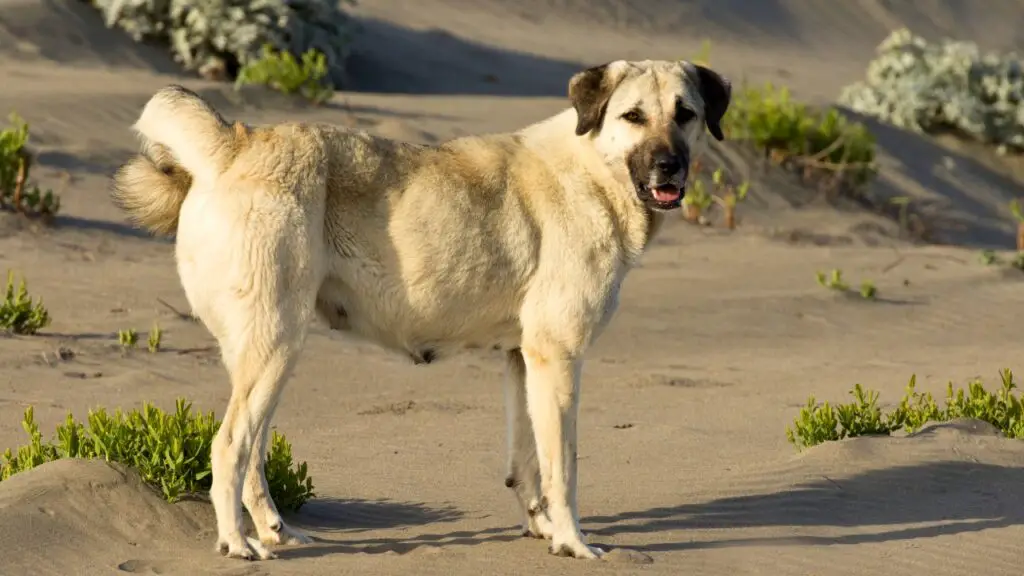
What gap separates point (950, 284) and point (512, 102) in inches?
244

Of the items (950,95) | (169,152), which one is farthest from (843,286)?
(950,95)

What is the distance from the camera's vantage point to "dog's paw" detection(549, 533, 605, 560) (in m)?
6.36

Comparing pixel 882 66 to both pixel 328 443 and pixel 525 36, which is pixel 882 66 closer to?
pixel 525 36

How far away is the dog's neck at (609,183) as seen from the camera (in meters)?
6.61

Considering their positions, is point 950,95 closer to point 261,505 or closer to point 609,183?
point 609,183

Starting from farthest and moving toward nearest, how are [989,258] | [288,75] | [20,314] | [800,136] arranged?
[800,136]
[288,75]
[989,258]
[20,314]

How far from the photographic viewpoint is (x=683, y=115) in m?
6.59

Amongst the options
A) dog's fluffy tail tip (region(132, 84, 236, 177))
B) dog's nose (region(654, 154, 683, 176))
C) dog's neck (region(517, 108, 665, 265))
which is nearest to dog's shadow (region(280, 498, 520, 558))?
dog's neck (region(517, 108, 665, 265))

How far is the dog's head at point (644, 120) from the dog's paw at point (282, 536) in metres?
1.94

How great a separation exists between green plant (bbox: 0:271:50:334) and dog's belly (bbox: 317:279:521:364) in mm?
4455

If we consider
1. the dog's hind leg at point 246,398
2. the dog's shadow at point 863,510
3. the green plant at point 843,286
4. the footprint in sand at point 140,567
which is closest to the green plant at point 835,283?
the green plant at point 843,286

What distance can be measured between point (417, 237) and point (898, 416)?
3.87 meters

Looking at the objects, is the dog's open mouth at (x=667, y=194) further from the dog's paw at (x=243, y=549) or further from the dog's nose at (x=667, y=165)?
the dog's paw at (x=243, y=549)

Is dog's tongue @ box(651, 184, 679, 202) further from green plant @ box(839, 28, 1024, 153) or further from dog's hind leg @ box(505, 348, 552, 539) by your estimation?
green plant @ box(839, 28, 1024, 153)
